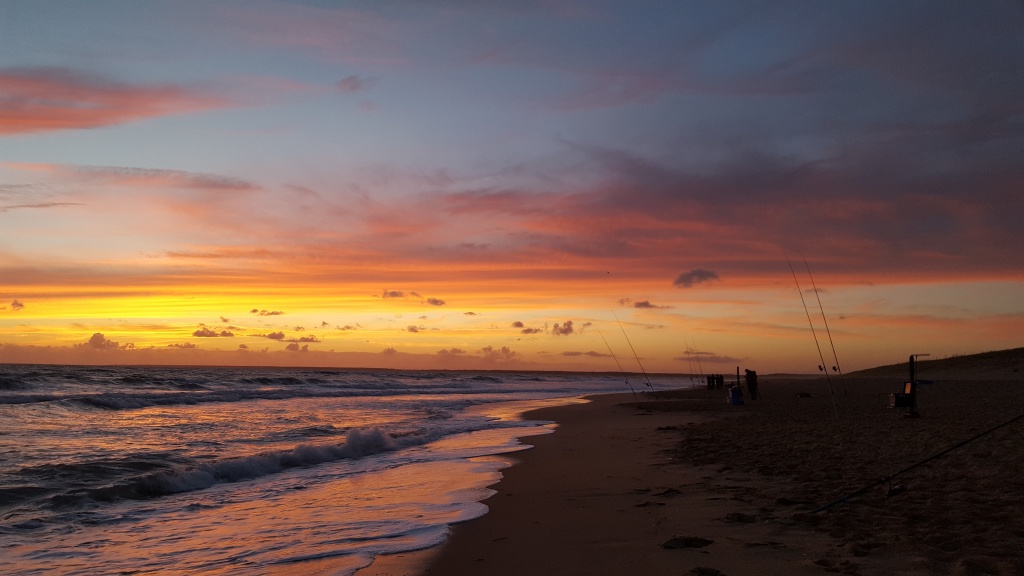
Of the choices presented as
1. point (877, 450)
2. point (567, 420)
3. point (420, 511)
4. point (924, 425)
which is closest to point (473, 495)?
point (420, 511)

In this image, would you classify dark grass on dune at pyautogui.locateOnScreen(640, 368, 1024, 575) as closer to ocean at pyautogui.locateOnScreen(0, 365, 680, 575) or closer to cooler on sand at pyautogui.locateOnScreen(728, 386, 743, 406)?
ocean at pyautogui.locateOnScreen(0, 365, 680, 575)

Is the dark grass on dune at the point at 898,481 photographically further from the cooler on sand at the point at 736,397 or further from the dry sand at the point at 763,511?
the cooler on sand at the point at 736,397

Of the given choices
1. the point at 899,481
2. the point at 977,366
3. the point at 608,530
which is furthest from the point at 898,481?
the point at 977,366

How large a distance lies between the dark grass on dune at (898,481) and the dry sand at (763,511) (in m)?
0.02

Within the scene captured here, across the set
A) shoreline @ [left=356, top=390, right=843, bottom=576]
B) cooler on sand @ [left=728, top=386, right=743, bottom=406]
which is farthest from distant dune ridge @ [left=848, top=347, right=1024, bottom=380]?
shoreline @ [left=356, top=390, right=843, bottom=576]

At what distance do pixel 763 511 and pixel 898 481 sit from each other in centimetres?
196

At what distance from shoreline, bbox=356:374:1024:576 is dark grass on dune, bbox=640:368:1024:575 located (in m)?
0.02

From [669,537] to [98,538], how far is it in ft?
20.7

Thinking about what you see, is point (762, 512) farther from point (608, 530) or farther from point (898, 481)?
point (898, 481)

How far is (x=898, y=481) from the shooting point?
7801mm

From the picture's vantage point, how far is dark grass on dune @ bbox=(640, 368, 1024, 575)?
5445 mm

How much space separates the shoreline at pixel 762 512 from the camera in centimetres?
546

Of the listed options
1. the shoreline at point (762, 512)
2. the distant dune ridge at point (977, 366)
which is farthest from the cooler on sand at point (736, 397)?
the distant dune ridge at point (977, 366)

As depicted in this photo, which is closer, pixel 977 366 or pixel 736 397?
pixel 736 397
